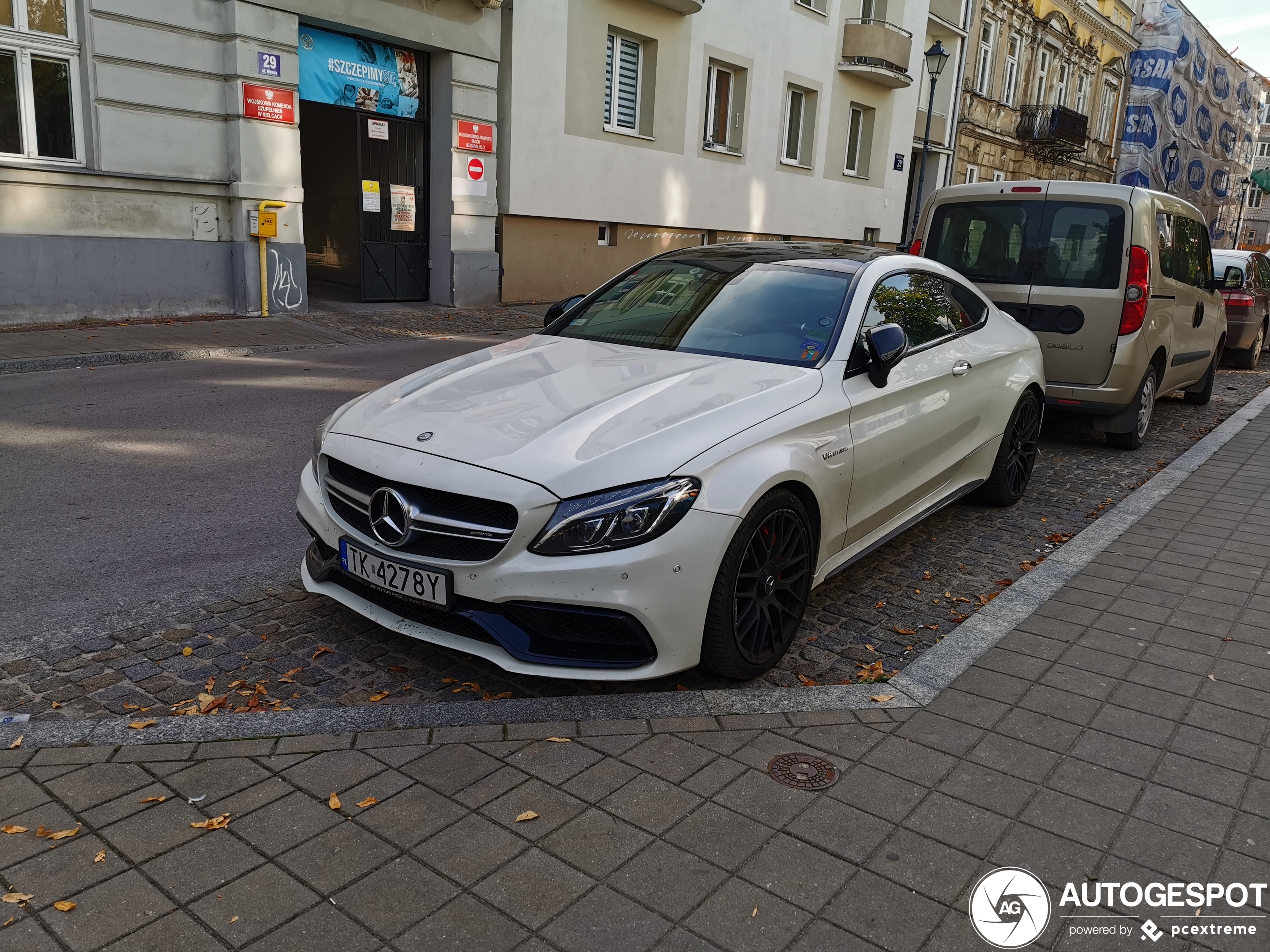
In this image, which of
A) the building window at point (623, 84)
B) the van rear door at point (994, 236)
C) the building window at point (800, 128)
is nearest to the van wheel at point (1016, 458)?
the van rear door at point (994, 236)

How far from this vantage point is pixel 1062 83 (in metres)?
37.2

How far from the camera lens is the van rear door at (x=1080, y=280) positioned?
790 centimetres

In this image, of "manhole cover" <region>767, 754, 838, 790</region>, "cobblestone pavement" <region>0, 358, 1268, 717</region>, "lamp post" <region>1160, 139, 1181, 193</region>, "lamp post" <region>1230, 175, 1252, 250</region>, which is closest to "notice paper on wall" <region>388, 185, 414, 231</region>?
"cobblestone pavement" <region>0, 358, 1268, 717</region>

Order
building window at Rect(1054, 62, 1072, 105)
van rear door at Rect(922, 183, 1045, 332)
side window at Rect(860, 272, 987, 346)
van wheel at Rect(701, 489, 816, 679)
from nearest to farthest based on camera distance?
van wheel at Rect(701, 489, 816, 679), side window at Rect(860, 272, 987, 346), van rear door at Rect(922, 183, 1045, 332), building window at Rect(1054, 62, 1072, 105)

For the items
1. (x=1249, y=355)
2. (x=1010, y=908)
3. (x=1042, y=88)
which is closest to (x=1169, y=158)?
(x=1042, y=88)

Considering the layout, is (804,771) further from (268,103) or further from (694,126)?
(694,126)

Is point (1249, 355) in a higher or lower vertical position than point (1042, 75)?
lower

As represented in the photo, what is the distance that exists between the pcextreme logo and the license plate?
1.85 metres

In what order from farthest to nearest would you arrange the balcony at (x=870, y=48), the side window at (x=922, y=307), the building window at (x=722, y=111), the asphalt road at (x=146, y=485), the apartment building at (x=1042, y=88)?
the apartment building at (x=1042, y=88) < the balcony at (x=870, y=48) < the building window at (x=722, y=111) < the side window at (x=922, y=307) < the asphalt road at (x=146, y=485)

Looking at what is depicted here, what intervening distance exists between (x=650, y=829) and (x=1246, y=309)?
48.6ft

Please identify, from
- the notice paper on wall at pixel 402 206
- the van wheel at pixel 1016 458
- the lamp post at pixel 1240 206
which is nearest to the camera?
the van wheel at pixel 1016 458

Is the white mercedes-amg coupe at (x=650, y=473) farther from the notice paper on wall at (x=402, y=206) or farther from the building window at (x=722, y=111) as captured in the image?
the building window at (x=722, y=111)

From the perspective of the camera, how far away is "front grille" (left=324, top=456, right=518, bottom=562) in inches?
133

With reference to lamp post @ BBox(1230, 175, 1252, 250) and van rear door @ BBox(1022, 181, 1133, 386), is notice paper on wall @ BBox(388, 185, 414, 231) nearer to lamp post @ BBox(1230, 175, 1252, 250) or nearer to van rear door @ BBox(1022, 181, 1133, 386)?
van rear door @ BBox(1022, 181, 1133, 386)
